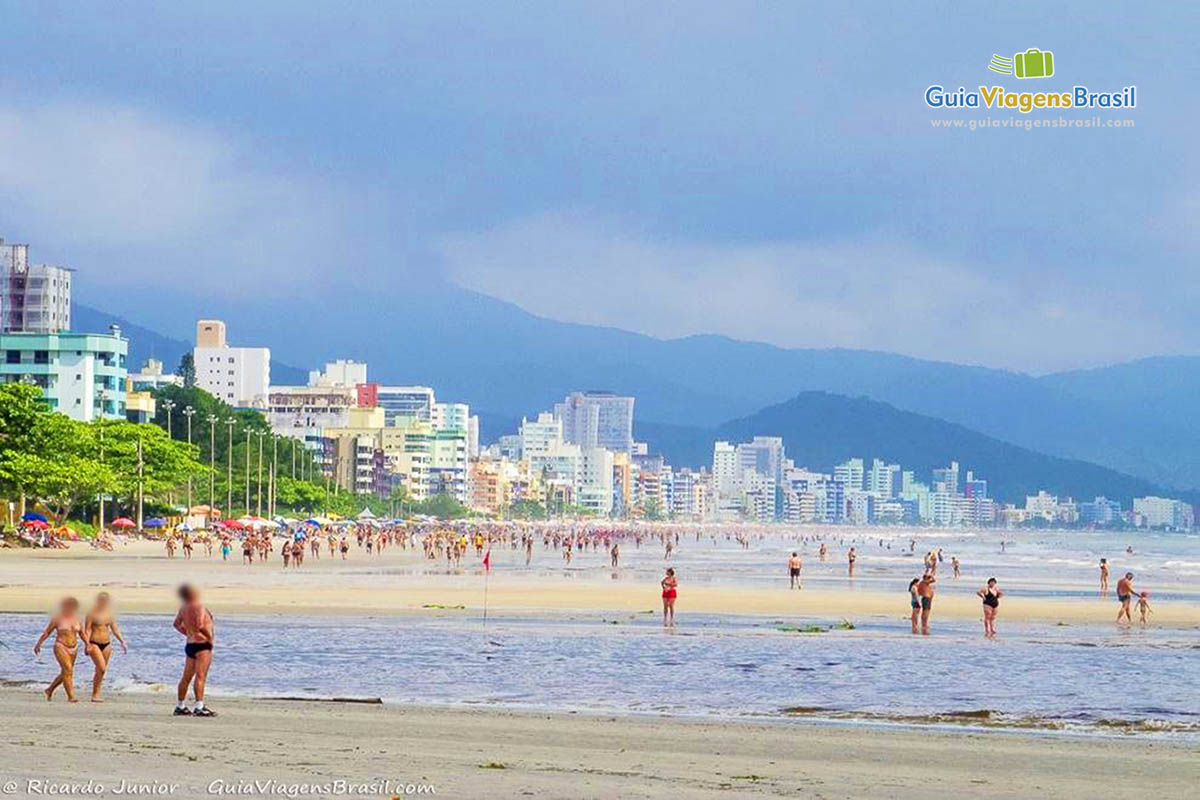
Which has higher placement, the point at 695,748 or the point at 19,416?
the point at 19,416

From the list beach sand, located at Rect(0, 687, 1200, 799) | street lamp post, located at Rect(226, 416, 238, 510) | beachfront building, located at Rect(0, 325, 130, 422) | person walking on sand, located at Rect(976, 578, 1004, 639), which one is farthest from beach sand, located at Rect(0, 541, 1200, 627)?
beachfront building, located at Rect(0, 325, 130, 422)

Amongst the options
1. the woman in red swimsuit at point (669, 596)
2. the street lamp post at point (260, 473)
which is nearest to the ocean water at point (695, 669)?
the woman in red swimsuit at point (669, 596)

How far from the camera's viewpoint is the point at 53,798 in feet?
44.2

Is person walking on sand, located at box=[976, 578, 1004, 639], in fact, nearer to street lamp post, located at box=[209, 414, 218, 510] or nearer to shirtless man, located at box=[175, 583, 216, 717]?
shirtless man, located at box=[175, 583, 216, 717]

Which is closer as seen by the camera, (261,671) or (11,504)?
(261,671)

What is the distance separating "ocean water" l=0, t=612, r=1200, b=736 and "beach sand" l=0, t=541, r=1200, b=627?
6.29 m

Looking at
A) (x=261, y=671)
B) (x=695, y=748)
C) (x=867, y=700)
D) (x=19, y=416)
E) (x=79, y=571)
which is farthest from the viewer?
(x=19, y=416)

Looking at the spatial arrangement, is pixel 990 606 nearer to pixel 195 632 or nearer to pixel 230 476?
pixel 195 632

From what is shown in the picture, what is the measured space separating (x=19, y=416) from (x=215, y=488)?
226 ft

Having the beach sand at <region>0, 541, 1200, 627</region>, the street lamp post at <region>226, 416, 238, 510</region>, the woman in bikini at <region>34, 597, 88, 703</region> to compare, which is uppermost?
the street lamp post at <region>226, 416, 238, 510</region>

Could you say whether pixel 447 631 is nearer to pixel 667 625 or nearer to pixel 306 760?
pixel 667 625

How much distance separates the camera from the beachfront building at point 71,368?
153 meters

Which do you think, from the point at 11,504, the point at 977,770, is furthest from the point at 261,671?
the point at 11,504

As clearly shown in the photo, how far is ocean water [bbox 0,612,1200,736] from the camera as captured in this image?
24.6 metres
